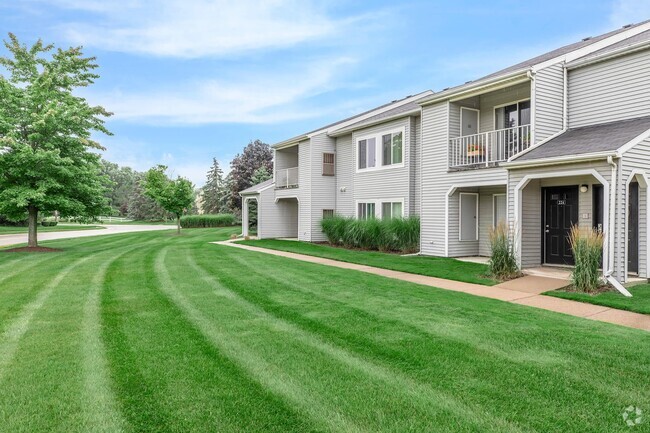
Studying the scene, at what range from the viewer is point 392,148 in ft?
55.7

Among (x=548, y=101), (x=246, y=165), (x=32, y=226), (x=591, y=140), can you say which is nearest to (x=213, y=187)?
(x=246, y=165)

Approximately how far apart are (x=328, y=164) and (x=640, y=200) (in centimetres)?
1327

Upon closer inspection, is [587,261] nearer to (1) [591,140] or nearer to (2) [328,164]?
(1) [591,140]

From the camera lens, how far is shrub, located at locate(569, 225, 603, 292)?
7.98m

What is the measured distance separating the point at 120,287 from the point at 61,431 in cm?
566

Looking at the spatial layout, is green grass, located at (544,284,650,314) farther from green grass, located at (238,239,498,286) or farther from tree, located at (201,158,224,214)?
tree, located at (201,158,224,214)

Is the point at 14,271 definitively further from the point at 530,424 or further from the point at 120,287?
the point at 530,424

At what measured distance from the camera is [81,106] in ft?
53.7

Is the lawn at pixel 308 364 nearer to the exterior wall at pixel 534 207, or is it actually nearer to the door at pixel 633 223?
the exterior wall at pixel 534 207

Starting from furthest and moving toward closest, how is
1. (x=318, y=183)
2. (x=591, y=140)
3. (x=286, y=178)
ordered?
1. (x=286, y=178)
2. (x=318, y=183)
3. (x=591, y=140)

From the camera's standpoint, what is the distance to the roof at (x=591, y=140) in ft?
29.0

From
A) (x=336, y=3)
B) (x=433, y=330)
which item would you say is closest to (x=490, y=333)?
(x=433, y=330)

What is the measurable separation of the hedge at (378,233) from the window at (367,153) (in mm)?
2490

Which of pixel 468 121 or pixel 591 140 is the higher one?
pixel 468 121
